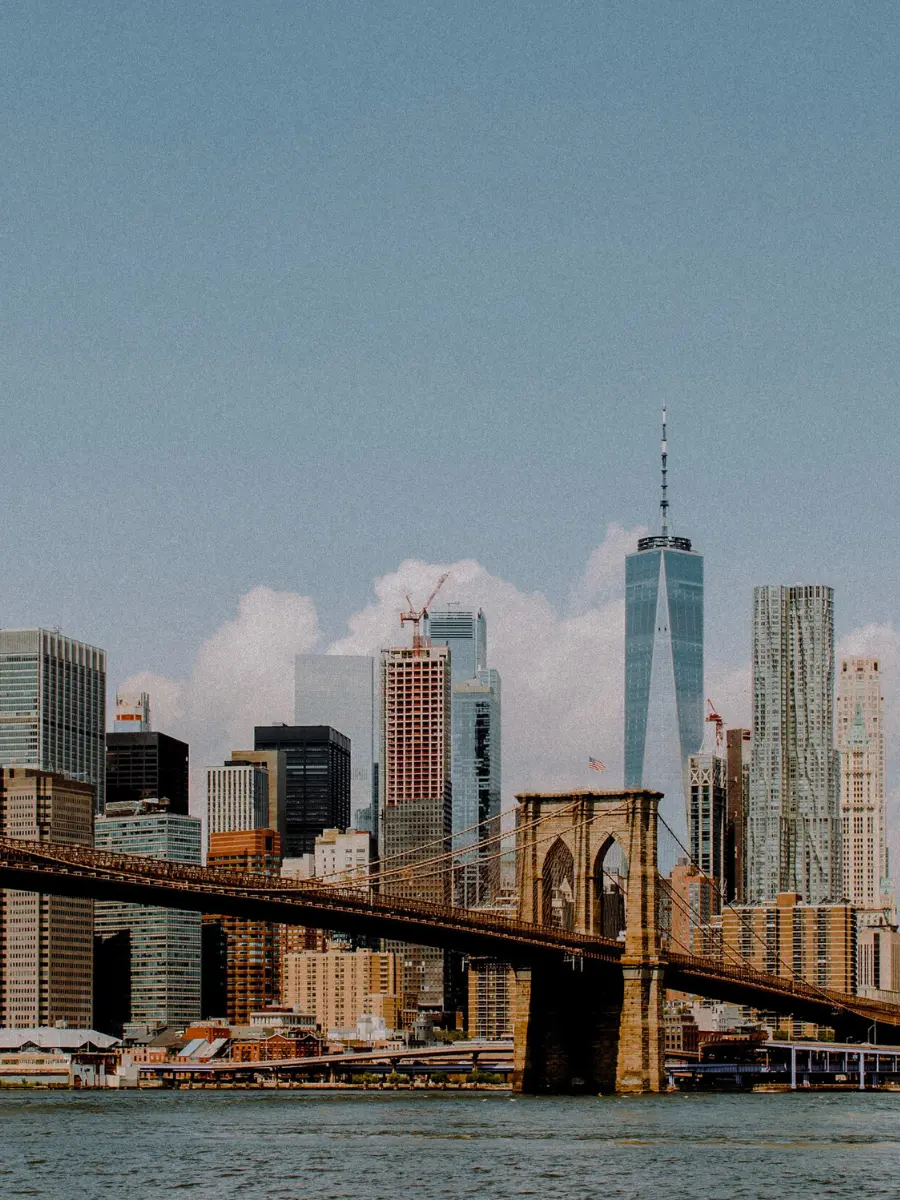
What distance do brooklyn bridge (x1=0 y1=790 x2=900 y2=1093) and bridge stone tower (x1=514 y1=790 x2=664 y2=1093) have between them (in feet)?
0.13

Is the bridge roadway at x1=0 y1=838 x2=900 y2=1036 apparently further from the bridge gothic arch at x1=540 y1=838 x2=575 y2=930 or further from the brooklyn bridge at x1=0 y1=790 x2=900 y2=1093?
the bridge gothic arch at x1=540 y1=838 x2=575 y2=930

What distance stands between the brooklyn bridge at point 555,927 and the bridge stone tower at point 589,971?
0.04m

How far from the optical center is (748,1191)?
170 ft

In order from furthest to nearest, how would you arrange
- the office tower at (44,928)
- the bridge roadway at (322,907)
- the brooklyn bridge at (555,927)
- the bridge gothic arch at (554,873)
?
1. the office tower at (44,928)
2. the bridge gothic arch at (554,873)
3. the brooklyn bridge at (555,927)
4. the bridge roadway at (322,907)

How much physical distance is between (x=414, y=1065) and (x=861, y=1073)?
117 feet

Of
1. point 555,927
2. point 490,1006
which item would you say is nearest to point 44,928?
point 490,1006

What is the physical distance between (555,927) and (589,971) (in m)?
2.94

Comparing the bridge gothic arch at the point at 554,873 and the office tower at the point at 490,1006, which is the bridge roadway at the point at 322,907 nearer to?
the bridge gothic arch at the point at 554,873

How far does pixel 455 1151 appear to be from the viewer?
6191cm

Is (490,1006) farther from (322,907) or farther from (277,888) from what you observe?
(277,888)

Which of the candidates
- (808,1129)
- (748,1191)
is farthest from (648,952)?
(748,1191)

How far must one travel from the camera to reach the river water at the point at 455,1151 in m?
52.1

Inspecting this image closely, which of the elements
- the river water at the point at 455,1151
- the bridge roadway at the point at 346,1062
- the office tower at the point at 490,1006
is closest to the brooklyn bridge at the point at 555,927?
the river water at the point at 455,1151

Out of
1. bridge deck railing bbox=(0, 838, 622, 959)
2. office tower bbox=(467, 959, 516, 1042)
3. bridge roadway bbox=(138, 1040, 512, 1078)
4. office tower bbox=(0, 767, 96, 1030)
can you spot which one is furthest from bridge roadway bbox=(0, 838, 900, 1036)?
office tower bbox=(0, 767, 96, 1030)
